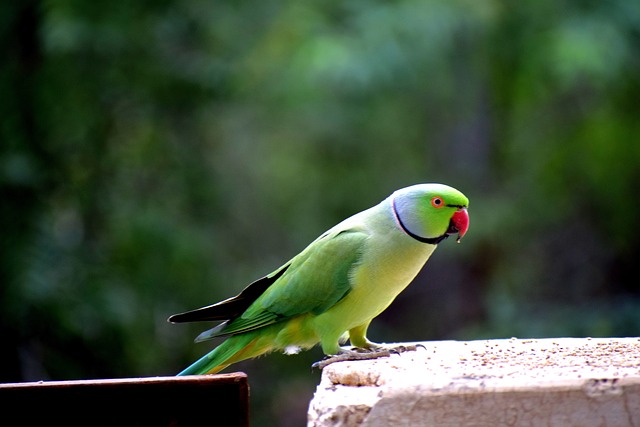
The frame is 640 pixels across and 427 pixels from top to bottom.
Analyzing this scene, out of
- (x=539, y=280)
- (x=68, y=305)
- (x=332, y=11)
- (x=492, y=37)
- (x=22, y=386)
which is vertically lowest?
(x=539, y=280)

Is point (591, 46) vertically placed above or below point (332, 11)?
below

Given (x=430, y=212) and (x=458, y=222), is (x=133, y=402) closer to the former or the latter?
(x=430, y=212)

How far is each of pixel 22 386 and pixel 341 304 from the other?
165 cm

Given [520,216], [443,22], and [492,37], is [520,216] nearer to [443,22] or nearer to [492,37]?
[492,37]

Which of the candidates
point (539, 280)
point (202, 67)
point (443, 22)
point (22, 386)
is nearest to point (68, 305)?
point (202, 67)

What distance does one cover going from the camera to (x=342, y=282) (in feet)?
11.5

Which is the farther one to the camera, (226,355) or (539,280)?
(539,280)

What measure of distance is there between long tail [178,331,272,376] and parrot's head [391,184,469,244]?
0.81 m

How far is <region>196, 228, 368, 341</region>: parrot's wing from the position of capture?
11.6 ft

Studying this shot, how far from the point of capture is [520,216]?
9.55 metres

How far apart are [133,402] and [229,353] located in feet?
5.12

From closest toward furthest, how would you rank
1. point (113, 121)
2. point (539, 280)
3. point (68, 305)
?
point (68, 305)
point (113, 121)
point (539, 280)

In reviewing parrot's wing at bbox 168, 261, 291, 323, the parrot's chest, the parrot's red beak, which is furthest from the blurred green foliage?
the parrot's red beak

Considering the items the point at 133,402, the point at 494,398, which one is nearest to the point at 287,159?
the point at 133,402
